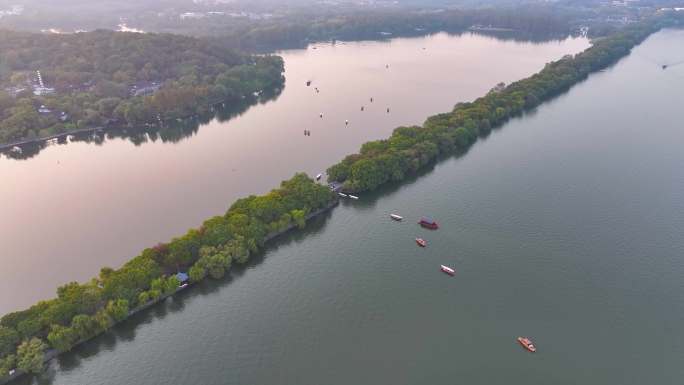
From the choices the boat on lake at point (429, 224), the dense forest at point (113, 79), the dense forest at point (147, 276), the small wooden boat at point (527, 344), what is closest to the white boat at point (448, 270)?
the boat on lake at point (429, 224)

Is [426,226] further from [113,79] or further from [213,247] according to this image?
[113,79]

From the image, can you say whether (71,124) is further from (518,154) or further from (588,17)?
(588,17)

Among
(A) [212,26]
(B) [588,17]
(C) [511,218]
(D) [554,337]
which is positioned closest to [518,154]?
(C) [511,218]

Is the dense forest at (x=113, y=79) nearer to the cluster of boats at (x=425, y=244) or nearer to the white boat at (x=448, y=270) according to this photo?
the cluster of boats at (x=425, y=244)

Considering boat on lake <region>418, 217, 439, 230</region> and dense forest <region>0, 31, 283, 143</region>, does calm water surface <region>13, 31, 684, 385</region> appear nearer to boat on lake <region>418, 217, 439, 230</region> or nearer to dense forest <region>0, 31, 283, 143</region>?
boat on lake <region>418, 217, 439, 230</region>

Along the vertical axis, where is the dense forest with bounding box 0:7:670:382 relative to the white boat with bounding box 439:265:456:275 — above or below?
above

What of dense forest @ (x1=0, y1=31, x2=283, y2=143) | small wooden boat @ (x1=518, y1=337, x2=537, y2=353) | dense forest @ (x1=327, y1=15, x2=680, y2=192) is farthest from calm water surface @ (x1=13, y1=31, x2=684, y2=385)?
dense forest @ (x1=0, y1=31, x2=283, y2=143)

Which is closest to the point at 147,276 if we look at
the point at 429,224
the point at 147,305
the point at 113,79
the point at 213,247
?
the point at 147,305
